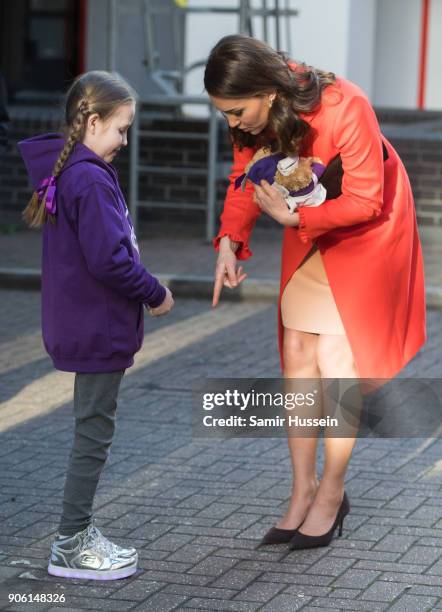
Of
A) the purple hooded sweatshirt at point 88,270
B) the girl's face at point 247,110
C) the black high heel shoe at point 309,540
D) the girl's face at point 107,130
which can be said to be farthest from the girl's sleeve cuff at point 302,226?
the black high heel shoe at point 309,540

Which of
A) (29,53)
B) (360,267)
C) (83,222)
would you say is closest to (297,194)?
(360,267)

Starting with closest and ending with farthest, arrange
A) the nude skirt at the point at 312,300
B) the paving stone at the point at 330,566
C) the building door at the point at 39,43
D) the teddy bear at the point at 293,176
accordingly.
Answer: the teddy bear at the point at 293,176
the paving stone at the point at 330,566
the nude skirt at the point at 312,300
the building door at the point at 39,43

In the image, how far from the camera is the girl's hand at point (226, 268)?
436 cm

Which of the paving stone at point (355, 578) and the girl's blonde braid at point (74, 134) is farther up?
the girl's blonde braid at point (74, 134)

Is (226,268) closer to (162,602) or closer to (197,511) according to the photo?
(197,511)

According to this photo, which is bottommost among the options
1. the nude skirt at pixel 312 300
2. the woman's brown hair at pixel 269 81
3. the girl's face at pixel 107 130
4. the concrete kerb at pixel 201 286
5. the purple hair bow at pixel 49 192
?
the concrete kerb at pixel 201 286

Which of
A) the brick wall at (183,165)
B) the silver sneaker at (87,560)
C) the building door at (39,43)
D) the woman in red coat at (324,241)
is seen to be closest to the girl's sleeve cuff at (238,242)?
the woman in red coat at (324,241)

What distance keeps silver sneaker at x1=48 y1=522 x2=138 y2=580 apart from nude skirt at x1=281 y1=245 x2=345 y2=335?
3.28ft

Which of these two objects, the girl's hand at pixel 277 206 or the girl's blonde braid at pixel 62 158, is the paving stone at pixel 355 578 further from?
the girl's blonde braid at pixel 62 158

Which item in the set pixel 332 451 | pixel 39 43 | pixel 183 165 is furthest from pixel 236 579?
pixel 39 43

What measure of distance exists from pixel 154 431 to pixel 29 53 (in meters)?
14.0

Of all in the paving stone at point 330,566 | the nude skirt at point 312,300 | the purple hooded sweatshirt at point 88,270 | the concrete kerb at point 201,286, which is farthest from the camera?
the concrete kerb at point 201,286

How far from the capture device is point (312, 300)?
437cm

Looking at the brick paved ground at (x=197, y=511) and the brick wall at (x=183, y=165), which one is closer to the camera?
the brick paved ground at (x=197, y=511)
